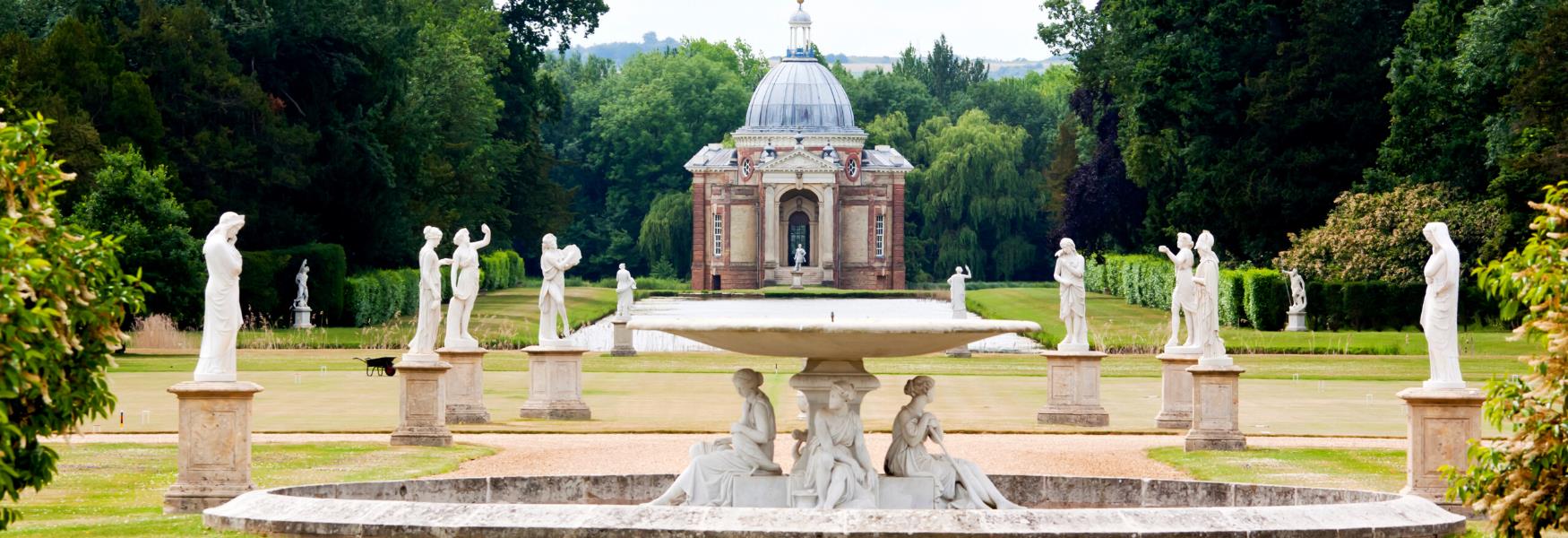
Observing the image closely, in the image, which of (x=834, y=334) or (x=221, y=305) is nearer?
(x=834, y=334)

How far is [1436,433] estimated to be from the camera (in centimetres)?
1630

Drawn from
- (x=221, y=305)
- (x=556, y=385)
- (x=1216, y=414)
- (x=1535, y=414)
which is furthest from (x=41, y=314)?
(x=556, y=385)

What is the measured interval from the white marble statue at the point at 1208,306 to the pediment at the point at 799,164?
7201 cm

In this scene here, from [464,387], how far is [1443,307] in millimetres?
13129

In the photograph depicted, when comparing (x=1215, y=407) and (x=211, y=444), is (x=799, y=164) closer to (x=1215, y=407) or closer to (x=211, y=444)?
(x=1215, y=407)

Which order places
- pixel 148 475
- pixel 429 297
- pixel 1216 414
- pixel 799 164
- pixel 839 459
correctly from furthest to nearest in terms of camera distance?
pixel 799 164 → pixel 429 297 → pixel 1216 414 → pixel 148 475 → pixel 839 459

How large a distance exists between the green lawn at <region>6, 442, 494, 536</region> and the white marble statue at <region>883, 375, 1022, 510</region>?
395cm

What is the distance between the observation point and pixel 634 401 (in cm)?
2997

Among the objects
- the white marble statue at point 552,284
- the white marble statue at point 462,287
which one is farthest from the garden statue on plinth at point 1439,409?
the white marble statue at point 552,284

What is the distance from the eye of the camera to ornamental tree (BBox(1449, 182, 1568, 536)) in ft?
37.0

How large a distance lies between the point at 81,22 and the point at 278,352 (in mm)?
8864

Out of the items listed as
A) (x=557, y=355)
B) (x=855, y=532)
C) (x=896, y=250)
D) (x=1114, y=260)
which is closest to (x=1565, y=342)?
(x=855, y=532)

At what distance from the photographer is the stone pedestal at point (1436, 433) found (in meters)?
16.2

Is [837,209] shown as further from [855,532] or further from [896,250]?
[855,532]
